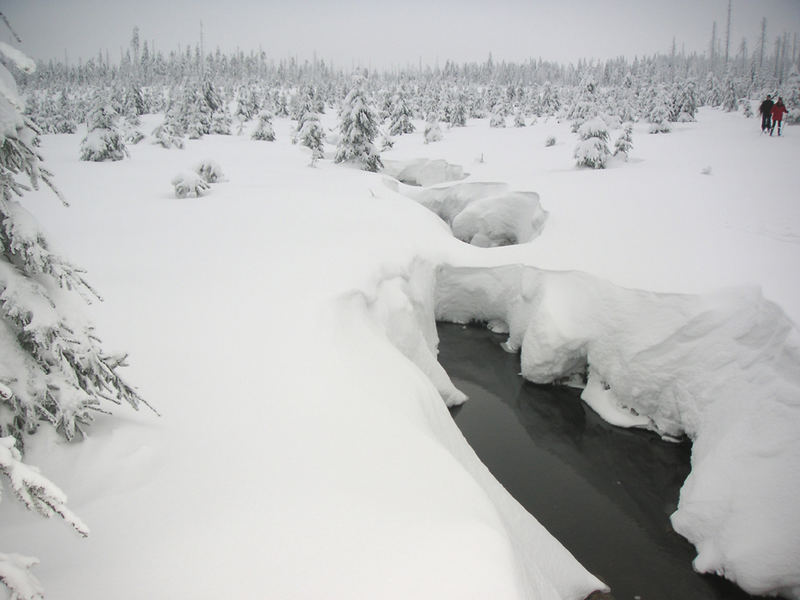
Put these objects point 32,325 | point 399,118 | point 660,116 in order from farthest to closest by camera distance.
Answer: point 399,118 < point 660,116 < point 32,325

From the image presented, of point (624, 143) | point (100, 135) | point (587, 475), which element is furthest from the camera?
point (624, 143)

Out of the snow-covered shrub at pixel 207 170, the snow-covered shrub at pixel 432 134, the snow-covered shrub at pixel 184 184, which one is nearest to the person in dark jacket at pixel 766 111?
the snow-covered shrub at pixel 432 134

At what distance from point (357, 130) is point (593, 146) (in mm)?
13889

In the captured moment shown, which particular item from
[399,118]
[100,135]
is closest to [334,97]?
[399,118]

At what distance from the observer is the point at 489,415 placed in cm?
1243

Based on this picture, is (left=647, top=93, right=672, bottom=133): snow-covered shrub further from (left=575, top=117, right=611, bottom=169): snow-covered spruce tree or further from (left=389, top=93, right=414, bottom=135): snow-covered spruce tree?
(left=389, top=93, right=414, bottom=135): snow-covered spruce tree

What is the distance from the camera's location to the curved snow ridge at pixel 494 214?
18438mm

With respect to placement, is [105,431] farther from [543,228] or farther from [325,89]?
[325,89]

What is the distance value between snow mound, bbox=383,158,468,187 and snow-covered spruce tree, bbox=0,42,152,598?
25351mm

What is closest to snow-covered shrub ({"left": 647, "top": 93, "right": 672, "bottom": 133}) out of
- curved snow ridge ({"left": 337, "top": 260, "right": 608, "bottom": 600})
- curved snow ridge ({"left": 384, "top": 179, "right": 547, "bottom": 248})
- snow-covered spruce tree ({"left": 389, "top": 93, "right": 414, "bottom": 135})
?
curved snow ridge ({"left": 384, "top": 179, "right": 547, "bottom": 248})

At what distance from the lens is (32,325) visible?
404 centimetres

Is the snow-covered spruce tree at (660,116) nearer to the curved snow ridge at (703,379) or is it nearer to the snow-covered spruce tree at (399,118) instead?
the snow-covered spruce tree at (399,118)

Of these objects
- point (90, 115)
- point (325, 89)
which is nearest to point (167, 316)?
point (90, 115)

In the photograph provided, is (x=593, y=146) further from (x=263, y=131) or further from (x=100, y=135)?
(x=263, y=131)
